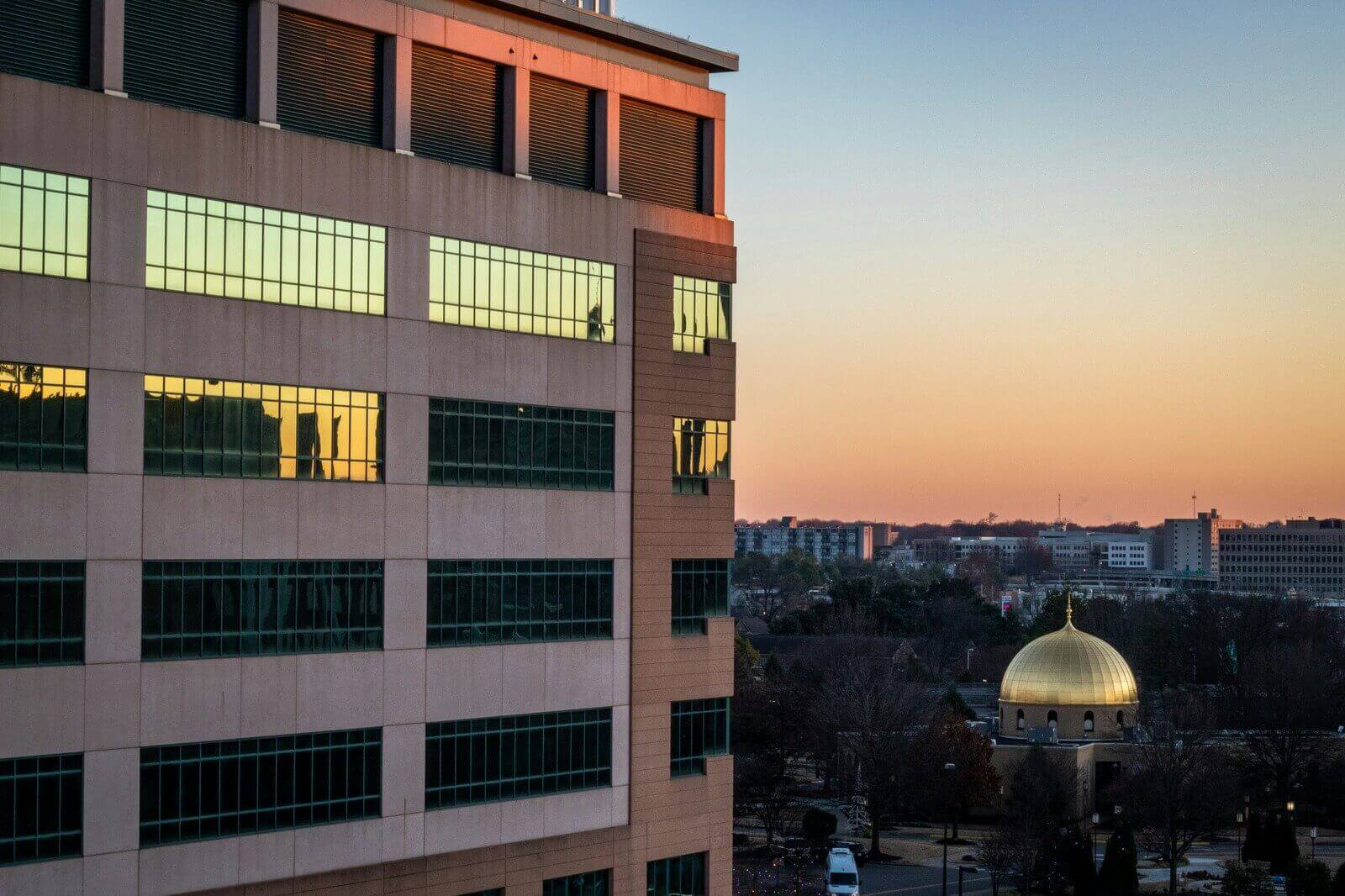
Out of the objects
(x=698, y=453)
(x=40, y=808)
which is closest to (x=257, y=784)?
(x=40, y=808)

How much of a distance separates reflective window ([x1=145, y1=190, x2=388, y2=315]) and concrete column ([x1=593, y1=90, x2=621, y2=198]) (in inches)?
272

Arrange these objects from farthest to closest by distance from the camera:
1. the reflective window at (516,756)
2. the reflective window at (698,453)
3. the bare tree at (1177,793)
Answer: the bare tree at (1177,793), the reflective window at (698,453), the reflective window at (516,756)

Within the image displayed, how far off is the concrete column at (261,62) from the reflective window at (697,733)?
1781 centimetres

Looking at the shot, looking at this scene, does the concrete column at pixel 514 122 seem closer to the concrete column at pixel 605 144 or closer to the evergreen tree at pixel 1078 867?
the concrete column at pixel 605 144

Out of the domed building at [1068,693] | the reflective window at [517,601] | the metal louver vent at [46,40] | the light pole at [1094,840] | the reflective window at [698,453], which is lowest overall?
the light pole at [1094,840]

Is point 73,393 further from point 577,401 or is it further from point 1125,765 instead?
point 1125,765

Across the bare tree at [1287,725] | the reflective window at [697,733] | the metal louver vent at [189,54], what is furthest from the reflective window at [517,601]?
the bare tree at [1287,725]

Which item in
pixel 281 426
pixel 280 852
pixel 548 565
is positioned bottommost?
pixel 280 852

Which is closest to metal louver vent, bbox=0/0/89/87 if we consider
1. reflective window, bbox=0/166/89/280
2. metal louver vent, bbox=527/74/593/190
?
reflective window, bbox=0/166/89/280

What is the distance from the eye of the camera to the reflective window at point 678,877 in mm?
42938

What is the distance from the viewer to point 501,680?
39656mm

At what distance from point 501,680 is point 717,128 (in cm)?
1566

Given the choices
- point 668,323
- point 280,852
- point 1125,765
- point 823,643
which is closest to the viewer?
point 280,852

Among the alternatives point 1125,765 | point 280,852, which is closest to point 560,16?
point 280,852
